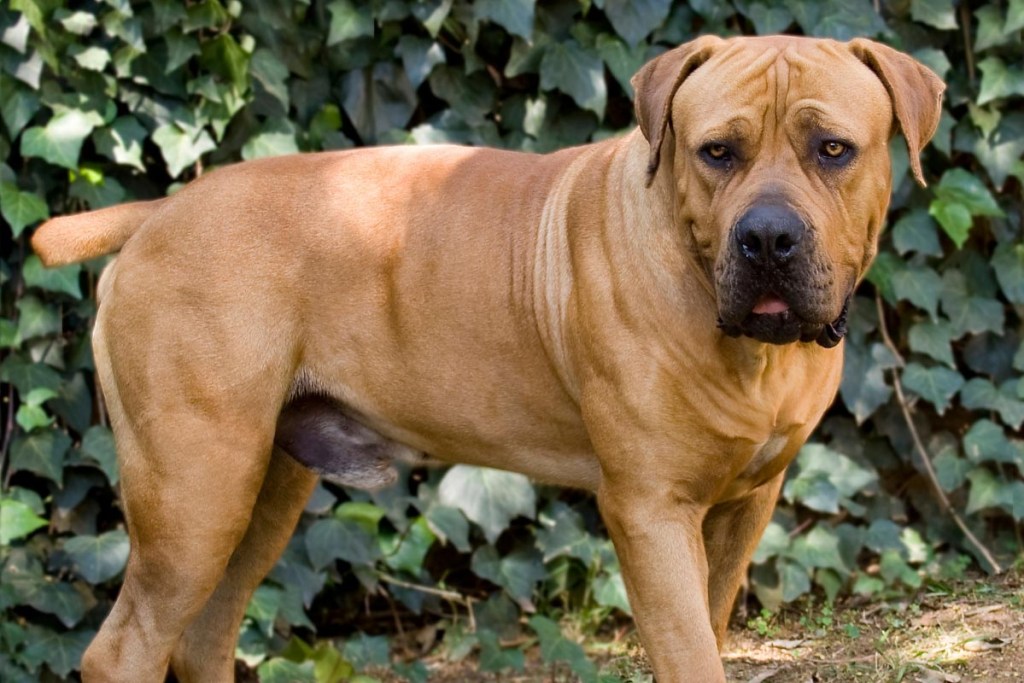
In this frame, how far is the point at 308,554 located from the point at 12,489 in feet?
2.99

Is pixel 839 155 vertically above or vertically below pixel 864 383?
above

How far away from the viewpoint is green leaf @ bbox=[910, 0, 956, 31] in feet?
15.1

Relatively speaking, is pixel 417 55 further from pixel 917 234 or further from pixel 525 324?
pixel 917 234

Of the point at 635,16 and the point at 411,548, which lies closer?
the point at 635,16

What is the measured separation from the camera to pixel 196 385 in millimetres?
3287

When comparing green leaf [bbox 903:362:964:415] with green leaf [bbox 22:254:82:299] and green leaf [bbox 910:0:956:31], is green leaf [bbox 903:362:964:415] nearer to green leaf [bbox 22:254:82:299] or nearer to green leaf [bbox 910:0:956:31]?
green leaf [bbox 910:0:956:31]

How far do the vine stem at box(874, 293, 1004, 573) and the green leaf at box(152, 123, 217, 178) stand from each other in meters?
2.22

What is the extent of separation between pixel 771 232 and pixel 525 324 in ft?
2.58

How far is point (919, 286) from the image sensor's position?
4.72 meters

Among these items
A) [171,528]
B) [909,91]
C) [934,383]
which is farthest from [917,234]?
[171,528]

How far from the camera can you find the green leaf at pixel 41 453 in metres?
4.34

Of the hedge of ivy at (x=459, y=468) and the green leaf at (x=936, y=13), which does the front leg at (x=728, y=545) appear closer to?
the hedge of ivy at (x=459, y=468)

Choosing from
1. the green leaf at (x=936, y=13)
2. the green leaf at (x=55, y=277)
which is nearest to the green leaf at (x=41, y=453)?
the green leaf at (x=55, y=277)

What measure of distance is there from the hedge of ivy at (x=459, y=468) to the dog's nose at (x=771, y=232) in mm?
1873
